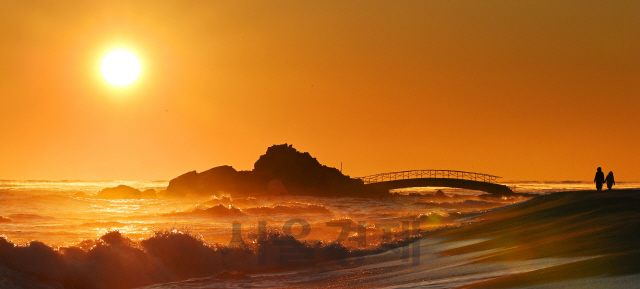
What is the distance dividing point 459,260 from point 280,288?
13.8 ft

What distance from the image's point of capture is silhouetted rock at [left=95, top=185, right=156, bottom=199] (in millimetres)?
70713

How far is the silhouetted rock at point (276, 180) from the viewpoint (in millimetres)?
91500

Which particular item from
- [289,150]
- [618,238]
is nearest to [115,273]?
[618,238]

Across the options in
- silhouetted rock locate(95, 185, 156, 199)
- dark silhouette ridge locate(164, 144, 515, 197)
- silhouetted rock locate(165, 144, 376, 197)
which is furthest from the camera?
silhouetted rock locate(165, 144, 376, 197)

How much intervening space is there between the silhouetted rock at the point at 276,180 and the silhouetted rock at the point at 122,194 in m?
7.61

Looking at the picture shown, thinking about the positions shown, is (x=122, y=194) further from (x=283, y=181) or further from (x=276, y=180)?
(x=283, y=181)

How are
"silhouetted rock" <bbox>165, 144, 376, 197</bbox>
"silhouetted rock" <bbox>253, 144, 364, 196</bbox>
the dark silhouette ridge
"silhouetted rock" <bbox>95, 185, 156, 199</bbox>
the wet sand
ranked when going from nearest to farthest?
1. the wet sand
2. "silhouetted rock" <bbox>95, 185, 156, 199</bbox>
3. the dark silhouette ridge
4. "silhouetted rock" <bbox>165, 144, 376, 197</bbox>
5. "silhouetted rock" <bbox>253, 144, 364, 196</bbox>

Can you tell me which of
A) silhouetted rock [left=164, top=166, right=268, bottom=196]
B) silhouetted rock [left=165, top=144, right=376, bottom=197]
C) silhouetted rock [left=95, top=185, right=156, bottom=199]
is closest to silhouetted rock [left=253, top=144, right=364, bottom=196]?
silhouetted rock [left=165, top=144, right=376, bottom=197]

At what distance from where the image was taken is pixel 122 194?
7594cm

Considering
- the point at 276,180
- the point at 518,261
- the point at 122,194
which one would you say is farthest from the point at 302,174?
the point at 518,261

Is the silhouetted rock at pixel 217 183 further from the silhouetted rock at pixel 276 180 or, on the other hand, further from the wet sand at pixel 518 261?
the wet sand at pixel 518 261

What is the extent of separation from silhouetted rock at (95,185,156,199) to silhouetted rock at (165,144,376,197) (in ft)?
25.0

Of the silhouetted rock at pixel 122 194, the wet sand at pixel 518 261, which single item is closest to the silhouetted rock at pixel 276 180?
the silhouetted rock at pixel 122 194

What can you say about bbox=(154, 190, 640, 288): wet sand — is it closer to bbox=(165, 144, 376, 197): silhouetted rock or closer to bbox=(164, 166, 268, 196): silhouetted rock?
bbox=(164, 166, 268, 196): silhouetted rock
